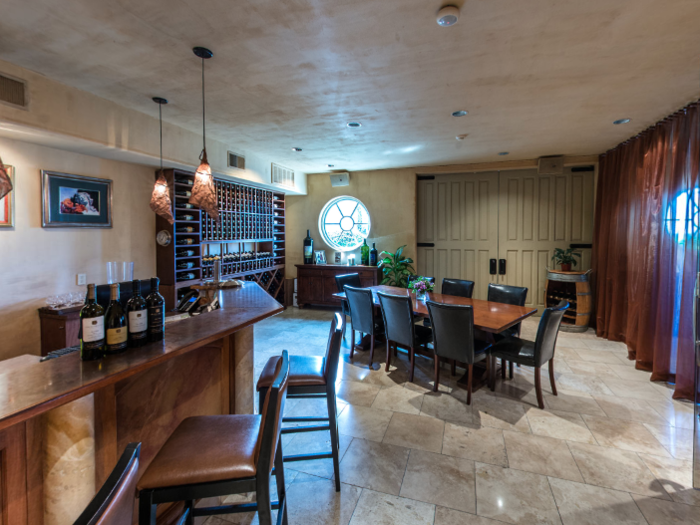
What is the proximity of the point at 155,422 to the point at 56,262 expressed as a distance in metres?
2.84

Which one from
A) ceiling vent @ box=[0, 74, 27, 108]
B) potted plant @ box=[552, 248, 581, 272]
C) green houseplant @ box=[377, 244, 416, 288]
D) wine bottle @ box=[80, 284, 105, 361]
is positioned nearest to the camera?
wine bottle @ box=[80, 284, 105, 361]

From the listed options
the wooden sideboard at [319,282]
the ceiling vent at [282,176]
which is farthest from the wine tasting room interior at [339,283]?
the wooden sideboard at [319,282]

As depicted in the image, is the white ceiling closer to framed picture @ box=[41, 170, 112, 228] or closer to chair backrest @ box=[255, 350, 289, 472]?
framed picture @ box=[41, 170, 112, 228]

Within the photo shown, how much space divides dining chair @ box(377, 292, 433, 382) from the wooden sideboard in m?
2.91

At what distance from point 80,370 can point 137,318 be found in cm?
27

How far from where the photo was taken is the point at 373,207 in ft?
22.4

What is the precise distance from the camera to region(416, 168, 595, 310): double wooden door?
229 inches

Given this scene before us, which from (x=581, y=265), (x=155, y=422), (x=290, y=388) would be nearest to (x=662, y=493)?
(x=290, y=388)

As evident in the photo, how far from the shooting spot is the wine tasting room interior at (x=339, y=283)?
135 centimetres

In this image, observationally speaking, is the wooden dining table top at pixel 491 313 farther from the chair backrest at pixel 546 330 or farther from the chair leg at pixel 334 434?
the chair leg at pixel 334 434

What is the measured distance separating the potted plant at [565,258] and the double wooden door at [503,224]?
115mm

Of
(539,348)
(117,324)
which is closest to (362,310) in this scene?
(539,348)

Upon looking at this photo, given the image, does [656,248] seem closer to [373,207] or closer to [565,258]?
[565,258]

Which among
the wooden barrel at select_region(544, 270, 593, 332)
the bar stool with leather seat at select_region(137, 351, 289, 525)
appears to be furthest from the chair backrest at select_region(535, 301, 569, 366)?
the wooden barrel at select_region(544, 270, 593, 332)
